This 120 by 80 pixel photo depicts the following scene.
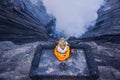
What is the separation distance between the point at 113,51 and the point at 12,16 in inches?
267

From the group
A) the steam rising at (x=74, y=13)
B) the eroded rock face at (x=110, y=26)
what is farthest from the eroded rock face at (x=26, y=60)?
the steam rising at (x=74, y=13)

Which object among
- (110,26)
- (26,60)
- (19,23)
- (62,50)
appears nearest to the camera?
(62,50)

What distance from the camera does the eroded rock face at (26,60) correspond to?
7387mm

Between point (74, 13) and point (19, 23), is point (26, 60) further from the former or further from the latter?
point (74, 13)

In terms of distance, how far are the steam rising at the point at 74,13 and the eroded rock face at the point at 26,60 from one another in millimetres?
8722

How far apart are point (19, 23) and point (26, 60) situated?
13.4 feet

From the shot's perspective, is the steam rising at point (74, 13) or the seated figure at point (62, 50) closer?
the seated figure at point (62, 50)

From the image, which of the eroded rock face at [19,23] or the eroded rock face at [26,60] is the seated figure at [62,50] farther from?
the eroded rock face at [19,23]

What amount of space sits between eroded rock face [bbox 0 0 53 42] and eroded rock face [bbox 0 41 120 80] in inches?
36.2

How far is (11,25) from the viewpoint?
11367mm

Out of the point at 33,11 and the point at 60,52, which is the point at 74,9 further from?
the point at 60,52

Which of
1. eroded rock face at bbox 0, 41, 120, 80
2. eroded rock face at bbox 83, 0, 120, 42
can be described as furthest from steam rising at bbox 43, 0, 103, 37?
eroded rock face at bbox 0, 41, 120, 80

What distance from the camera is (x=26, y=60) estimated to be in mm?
8469

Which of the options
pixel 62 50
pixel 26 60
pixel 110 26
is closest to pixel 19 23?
pixel 26 60
